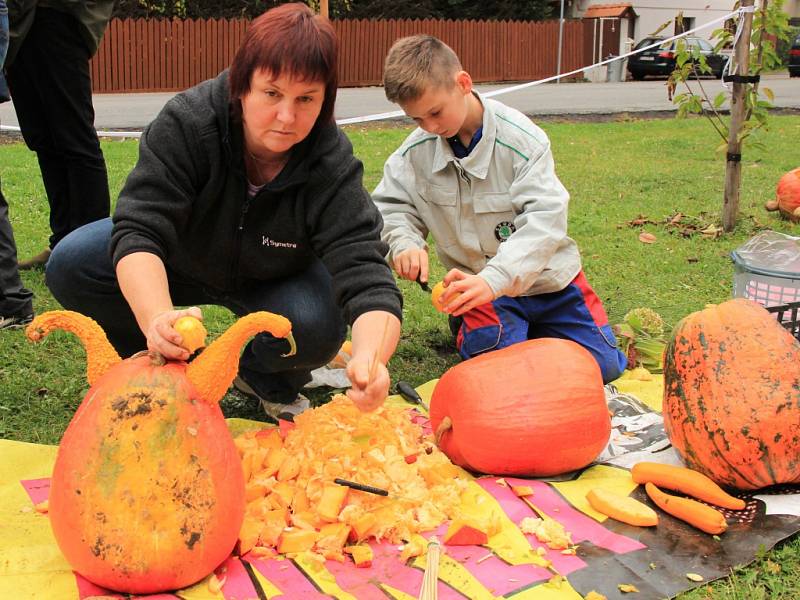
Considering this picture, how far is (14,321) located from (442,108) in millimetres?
2233

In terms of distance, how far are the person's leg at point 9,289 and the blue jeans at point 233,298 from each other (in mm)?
962

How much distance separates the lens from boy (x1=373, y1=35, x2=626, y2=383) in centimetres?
324

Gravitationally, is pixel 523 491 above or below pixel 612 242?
below

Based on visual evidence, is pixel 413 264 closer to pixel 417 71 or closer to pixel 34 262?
pixel 417 71

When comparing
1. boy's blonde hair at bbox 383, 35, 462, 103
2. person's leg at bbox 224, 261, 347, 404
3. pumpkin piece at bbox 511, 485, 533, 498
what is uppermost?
boy's blonde hair at bbox 383, 35, 462, 103

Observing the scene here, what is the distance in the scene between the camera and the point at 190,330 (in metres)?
2.00

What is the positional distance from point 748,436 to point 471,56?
2638cm

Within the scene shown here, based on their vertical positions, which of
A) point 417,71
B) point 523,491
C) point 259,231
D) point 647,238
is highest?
point 417,71

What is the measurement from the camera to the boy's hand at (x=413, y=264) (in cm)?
317

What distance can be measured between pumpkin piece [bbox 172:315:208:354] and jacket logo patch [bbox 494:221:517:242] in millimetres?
1835

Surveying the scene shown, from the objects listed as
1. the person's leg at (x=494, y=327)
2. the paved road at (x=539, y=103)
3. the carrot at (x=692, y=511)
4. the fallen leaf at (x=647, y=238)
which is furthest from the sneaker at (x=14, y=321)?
the paved road at (x=539, y=103)

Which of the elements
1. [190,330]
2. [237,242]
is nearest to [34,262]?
[237,242]

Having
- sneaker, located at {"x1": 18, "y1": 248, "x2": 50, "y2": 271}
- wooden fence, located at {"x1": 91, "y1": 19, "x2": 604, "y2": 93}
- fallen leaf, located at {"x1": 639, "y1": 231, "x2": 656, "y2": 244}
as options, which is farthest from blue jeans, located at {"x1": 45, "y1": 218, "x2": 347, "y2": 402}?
wooden fence, located at {"x1": 91, "y1": 19, "x2": 604, "y2": 93}

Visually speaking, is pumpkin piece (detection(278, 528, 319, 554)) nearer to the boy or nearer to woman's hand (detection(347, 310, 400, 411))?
woman's hand (detection(347, 310, 400, 411))
